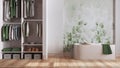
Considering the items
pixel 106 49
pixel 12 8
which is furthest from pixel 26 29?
pixel 106 49

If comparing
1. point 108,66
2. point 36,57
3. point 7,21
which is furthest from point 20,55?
point 108,66

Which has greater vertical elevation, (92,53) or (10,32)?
(10,32)

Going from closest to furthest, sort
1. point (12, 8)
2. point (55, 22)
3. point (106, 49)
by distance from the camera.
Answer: point (106, 49), point (12, 8), point (55, 22)

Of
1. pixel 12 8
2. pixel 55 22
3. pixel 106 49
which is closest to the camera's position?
pixel 106 49

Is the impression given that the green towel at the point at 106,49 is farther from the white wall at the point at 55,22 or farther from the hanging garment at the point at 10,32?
the hanging garment at the point at 10,32

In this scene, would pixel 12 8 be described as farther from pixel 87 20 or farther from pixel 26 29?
pixel 87 20

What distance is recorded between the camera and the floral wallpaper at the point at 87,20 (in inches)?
312

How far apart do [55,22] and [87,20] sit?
957 millimetres

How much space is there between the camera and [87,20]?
26.1ft

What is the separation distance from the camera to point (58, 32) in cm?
795

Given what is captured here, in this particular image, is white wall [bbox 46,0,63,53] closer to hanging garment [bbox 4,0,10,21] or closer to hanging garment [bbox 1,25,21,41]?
hanging garment [bbox 1,25,21,41]

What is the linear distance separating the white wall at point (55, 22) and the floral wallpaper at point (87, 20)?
151 millimetres

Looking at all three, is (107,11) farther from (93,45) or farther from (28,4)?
(28,4)

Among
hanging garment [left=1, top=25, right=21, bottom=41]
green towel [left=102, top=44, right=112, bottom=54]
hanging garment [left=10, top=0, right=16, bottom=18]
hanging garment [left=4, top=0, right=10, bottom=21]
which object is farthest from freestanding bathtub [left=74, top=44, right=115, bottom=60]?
hanging garment [left=4, top=0, right=10, bottom=21]
